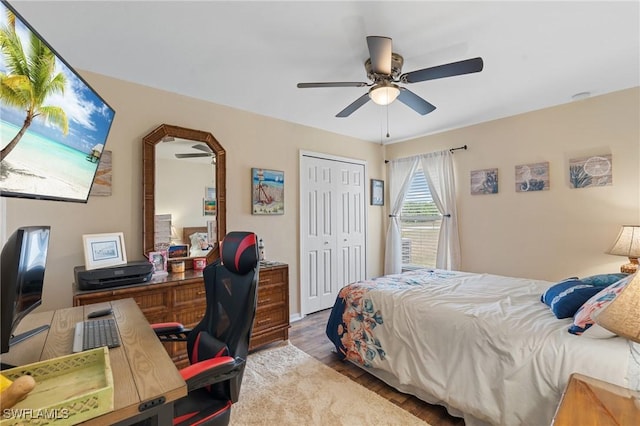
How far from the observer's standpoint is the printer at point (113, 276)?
2.03 metres

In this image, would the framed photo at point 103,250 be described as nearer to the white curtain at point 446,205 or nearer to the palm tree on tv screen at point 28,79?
the palm tree on tv screen at point 28,79

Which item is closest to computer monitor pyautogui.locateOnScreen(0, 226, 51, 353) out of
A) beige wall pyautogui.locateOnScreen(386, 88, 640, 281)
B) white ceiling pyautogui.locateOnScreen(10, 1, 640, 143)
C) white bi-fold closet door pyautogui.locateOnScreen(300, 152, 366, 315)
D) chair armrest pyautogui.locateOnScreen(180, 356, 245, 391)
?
chair armrest pyautogui.locateOnScreen(180, 356, 245, 391)

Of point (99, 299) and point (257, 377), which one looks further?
point (257, 377)

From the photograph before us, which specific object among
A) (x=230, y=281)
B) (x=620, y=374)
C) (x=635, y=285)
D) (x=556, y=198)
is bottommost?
(x=620, y=374)

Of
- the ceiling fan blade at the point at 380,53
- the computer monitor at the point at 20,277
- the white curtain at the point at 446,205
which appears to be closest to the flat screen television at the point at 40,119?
the computer monitor at the point at 20,277

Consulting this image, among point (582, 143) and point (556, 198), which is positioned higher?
point (582, 143)

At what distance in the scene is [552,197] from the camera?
3.27m

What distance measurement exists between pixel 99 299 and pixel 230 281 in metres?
1.11

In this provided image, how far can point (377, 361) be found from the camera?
2260 millimetres

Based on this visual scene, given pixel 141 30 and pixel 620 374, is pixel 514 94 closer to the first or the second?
pixel 620 374

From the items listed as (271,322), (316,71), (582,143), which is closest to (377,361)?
(271,322)

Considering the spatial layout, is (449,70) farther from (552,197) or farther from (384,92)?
(552,197)

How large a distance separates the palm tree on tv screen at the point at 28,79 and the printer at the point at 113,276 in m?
1.11

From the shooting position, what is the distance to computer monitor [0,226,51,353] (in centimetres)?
98
